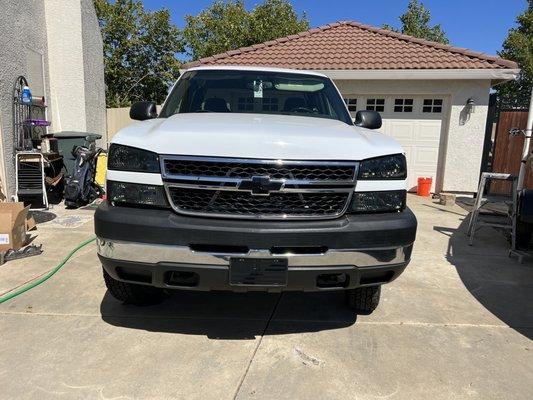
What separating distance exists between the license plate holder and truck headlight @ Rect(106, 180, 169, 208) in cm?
57

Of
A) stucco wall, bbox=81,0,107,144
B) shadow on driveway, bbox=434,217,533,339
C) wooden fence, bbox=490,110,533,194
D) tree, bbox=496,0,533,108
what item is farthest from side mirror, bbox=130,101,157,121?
tree, bbox=496,0,533,108

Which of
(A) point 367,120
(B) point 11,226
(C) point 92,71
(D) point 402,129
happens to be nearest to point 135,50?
(C) point 92,71

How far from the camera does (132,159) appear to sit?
2.71 meters

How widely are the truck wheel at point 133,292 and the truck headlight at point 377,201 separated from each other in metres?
1.76

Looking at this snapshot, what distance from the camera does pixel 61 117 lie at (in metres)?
9.80

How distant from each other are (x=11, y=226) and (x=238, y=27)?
70.8 feet

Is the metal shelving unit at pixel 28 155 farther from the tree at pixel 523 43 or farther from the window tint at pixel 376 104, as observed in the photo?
the tree at pixel 523 43

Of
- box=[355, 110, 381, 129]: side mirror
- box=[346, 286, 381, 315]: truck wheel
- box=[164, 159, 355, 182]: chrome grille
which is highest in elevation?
box=[355, 110, 381, 129]: side mirror

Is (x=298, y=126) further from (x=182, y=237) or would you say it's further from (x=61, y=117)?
(x=61, y=117)

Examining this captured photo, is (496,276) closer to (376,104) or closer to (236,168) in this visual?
(236,168)

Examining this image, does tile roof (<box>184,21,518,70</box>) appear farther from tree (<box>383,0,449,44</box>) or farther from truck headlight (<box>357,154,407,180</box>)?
tree (<box>383,0,449,44</box>)

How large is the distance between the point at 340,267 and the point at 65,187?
660 cm

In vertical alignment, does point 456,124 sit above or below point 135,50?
below

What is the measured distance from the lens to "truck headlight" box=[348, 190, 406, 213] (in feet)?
8.93
